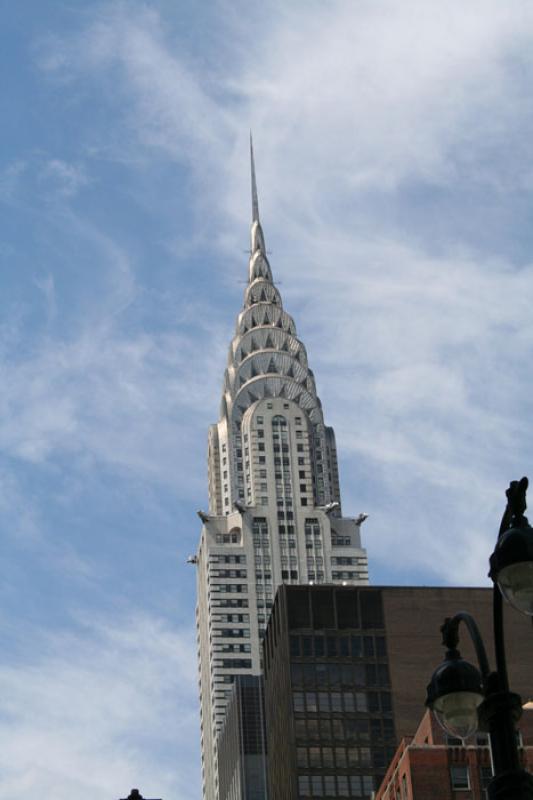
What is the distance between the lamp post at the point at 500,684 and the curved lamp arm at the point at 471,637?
20 millimetres

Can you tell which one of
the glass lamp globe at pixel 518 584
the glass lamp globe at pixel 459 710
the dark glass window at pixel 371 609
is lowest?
the glass lamp globe at pixel 459 710

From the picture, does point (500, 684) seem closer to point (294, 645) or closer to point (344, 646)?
point (294, 645)

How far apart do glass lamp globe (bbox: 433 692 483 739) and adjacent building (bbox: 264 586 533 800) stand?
147 m

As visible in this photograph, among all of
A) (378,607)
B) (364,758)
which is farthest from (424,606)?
(364,758)

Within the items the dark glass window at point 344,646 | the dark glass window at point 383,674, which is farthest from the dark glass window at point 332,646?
the dark glass window at point 383,674

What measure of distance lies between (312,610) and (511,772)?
16628 centimetres

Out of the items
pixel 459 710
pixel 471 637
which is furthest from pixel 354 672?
pixel 471 637

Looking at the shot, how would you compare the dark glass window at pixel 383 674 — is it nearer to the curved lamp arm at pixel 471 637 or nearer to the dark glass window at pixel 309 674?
the dark glass window at pixel 309 674

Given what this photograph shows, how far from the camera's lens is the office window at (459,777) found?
11169 centimetres

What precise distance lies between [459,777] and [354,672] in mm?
66781

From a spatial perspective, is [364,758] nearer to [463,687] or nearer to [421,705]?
[421,705]

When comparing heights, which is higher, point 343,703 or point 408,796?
point 343,703

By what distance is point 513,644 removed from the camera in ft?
599

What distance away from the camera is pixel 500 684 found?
73.5ft
